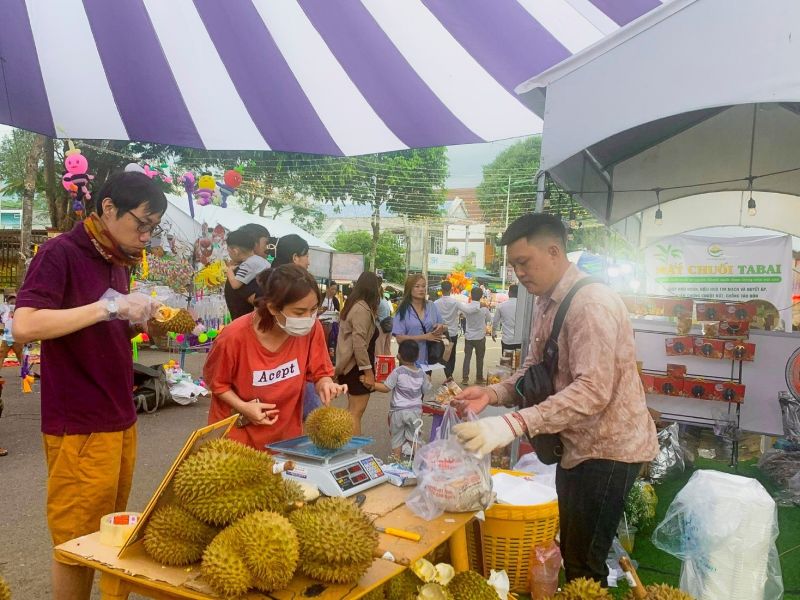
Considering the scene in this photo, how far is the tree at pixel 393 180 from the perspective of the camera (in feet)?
67.1

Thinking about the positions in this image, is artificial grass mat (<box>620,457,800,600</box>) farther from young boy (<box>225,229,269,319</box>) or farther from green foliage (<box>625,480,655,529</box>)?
young boy (<box>225,229,269,319</box>)

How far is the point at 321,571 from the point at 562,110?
329 cm

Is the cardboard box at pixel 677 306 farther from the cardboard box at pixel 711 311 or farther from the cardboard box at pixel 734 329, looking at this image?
the cardboard box at pixel 734 329

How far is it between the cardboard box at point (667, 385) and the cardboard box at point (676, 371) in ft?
0.12

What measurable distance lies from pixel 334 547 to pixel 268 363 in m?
1.28

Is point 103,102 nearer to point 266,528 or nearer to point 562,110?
point 562,110

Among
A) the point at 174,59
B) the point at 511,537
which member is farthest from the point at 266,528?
the point at 174,59

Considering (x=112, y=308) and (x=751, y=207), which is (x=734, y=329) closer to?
(x=751, y=207)

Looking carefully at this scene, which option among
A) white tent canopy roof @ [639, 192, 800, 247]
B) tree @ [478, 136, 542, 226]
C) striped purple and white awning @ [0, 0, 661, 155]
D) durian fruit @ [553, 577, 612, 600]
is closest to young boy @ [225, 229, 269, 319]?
striped purple and white awning @ [0, 0, 661, 155]

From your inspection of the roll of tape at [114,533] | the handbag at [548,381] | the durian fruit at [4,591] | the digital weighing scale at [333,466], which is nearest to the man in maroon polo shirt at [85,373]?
the roll of tape at [114,533]

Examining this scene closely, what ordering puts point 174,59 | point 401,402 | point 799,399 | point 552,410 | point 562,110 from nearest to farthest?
point 552,410, point 562,110, point 174,59, point 401,402, point 799,399

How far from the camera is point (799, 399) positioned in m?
5.66

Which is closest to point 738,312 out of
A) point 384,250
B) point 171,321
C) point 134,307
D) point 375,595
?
point 375,595

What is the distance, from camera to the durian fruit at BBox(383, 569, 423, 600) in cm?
194
